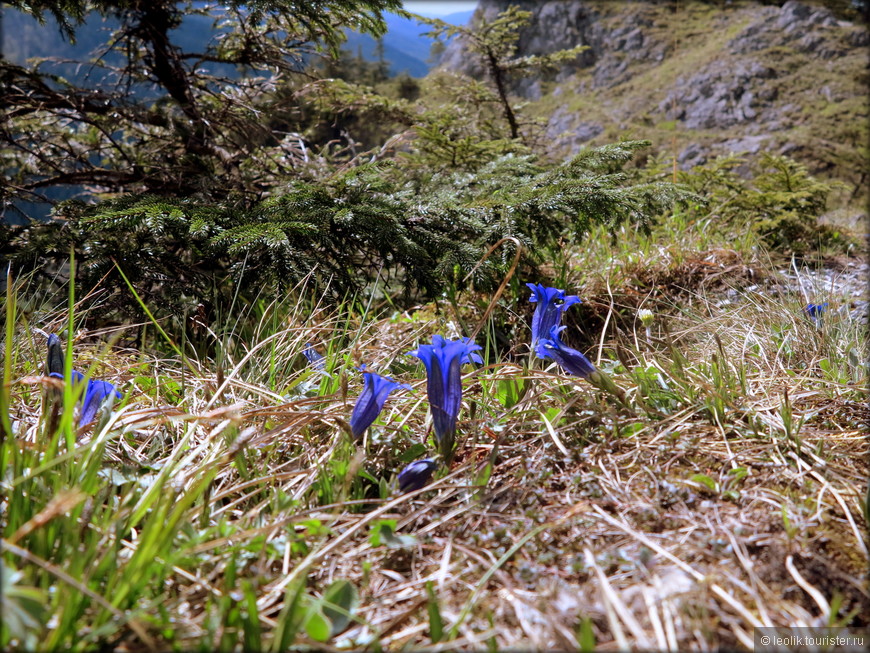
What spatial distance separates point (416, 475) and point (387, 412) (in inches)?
19.2

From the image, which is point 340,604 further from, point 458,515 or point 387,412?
A: point 387,412

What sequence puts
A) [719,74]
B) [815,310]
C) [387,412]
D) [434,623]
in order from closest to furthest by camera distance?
[434,623] < [387,412] < [815,310] < [719,74]

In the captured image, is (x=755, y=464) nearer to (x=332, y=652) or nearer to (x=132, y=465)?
(x=332, y=652)

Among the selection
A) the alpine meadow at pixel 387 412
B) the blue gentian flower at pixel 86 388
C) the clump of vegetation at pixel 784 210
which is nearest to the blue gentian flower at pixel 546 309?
the alpine meadow at pixel 387 412

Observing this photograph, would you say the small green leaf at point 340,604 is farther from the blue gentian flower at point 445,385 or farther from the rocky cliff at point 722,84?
the rocky cliff at point 722,84

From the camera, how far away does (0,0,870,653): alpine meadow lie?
3.24 feet

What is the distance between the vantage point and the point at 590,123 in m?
20.2

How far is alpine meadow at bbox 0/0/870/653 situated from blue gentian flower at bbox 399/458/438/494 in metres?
0.01

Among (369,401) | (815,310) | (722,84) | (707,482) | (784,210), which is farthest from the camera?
(722,84)

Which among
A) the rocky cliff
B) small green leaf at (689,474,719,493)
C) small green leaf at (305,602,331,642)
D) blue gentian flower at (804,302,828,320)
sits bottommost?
small green leaf at (689,474,719,493)

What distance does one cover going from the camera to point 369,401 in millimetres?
1439

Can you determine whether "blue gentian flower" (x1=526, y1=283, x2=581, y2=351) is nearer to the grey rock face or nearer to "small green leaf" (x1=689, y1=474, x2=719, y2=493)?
"small green leaf" (x1=689, y1=474, x2=719, y2=493)

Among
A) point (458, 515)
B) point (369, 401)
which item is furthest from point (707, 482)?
point (369, 401)

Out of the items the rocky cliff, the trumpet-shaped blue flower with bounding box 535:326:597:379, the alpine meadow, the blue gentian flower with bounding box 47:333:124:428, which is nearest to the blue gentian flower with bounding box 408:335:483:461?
the alpine meadow
